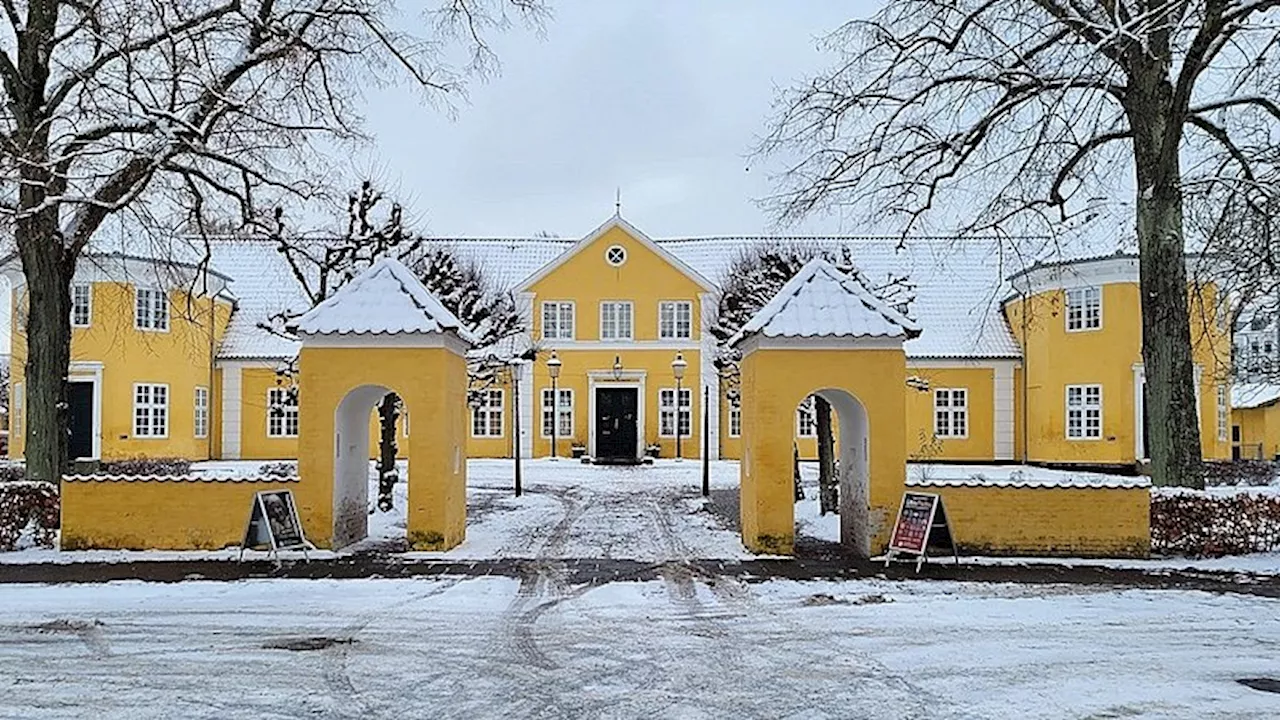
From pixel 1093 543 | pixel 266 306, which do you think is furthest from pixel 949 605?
pixel 266 306

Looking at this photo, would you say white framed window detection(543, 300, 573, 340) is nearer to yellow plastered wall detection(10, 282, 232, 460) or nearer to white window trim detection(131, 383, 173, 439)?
yellow plastered wall detection(10, 282, 232, 460)

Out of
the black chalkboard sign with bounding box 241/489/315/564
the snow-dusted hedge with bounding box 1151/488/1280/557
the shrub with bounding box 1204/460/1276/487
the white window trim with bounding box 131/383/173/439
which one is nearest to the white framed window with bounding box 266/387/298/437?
the white window trim with bounding box 131/383/173/439

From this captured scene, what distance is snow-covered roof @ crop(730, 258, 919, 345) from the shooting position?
16.1 m

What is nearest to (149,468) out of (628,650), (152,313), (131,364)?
(131,364)

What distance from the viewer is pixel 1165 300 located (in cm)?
1759

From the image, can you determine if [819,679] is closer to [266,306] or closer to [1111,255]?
[1111,255]

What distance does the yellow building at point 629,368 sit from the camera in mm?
36406

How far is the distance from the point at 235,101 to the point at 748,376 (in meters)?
8.23

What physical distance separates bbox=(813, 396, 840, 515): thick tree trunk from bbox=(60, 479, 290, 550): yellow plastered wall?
948cm

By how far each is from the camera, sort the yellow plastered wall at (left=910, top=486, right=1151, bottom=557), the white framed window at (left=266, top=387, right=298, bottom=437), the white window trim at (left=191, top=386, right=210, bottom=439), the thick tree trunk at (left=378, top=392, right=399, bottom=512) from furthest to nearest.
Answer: the white framed window at (left=266, top=387, right=298, bottom=437)
the white window trim at (left=191, top=386, right=210, bottom=439)
the thick tree trunk at (left=378, top=392, right=399, bottom=512)
the yellow plastered wall at (left=910, top=486, right=1151, bottom=557)

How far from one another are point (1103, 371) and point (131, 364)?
29.1m

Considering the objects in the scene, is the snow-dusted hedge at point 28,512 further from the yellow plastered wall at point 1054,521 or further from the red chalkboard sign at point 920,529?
the yellow plastered wall at point 1054,521

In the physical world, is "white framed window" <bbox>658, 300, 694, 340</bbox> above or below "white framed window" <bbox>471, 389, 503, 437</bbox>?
above

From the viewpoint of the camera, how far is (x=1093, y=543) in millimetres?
16031
